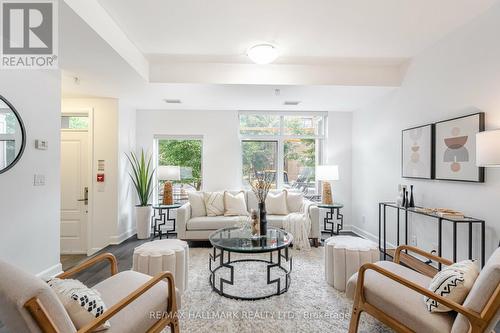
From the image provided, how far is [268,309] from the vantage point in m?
2.19

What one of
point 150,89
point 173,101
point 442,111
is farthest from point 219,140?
point 442,111

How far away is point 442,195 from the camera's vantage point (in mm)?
2799

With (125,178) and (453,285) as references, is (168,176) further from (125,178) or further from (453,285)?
(453,285)

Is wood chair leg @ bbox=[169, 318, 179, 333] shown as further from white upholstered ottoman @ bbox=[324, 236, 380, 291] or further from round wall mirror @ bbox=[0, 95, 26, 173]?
round wall mirror @ bbox=[0, 95, 26, 173]

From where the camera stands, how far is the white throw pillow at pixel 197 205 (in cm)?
420

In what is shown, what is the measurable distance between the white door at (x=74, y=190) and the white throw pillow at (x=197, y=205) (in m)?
1.67

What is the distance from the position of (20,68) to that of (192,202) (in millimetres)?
2742

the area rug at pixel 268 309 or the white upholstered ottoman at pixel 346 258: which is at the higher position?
the white upholstered ottoman at pixel 346 258

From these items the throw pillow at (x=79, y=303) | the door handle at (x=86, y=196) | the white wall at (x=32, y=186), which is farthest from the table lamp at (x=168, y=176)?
the throw pillow at (x=79, y=303)

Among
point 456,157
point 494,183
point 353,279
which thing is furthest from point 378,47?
point 353,279

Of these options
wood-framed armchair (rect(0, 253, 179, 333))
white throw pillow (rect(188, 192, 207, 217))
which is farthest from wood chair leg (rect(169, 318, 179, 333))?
white throw pillow (rect(188, 192, 207, 217))

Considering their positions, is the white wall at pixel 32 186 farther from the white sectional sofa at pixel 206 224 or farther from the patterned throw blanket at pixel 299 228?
the patterned throw blanket at pixel 299 228

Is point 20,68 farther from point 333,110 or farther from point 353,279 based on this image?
point 333,110

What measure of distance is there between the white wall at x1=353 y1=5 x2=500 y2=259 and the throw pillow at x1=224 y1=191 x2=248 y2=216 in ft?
7.35
